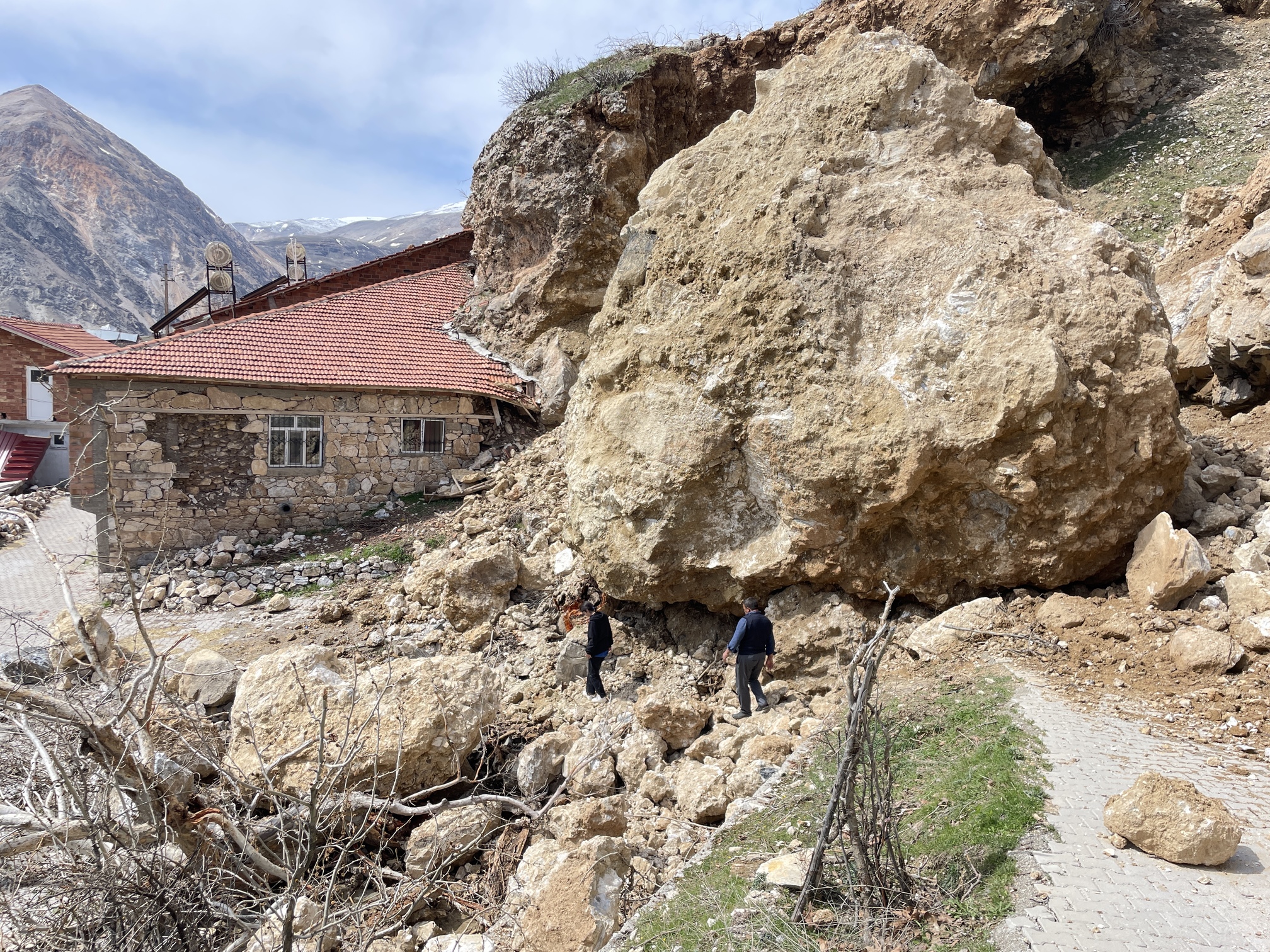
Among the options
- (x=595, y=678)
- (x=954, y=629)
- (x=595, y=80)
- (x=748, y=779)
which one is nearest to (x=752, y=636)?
(x=748, y=779)

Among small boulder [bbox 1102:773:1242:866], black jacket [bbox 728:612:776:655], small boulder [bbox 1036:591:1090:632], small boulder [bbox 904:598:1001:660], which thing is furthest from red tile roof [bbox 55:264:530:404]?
small boulder [bbox 1102:773:1242:866]

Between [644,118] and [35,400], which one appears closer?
[644,118]

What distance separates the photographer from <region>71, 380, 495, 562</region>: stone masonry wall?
38.6 ft

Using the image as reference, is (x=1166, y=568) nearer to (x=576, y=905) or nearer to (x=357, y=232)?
(x=576, y=905)

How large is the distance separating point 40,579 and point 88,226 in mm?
62827

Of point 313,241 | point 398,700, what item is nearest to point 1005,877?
point 398,700

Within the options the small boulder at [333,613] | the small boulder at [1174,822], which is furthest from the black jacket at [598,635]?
the small boulder at [1174,822]

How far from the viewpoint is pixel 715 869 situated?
3857 millimetres

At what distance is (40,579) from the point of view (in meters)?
13.1

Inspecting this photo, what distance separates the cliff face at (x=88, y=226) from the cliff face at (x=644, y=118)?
1805 inches

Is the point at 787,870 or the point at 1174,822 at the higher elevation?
the point at 1174,822

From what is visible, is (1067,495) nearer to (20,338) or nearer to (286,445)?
(286,445)

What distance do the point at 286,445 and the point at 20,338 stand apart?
59.0 feet

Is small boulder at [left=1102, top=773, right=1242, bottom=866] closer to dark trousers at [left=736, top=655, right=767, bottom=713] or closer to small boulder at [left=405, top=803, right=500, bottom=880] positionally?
dark trousers at [left=736, top=655, right=767, bottom=713]
